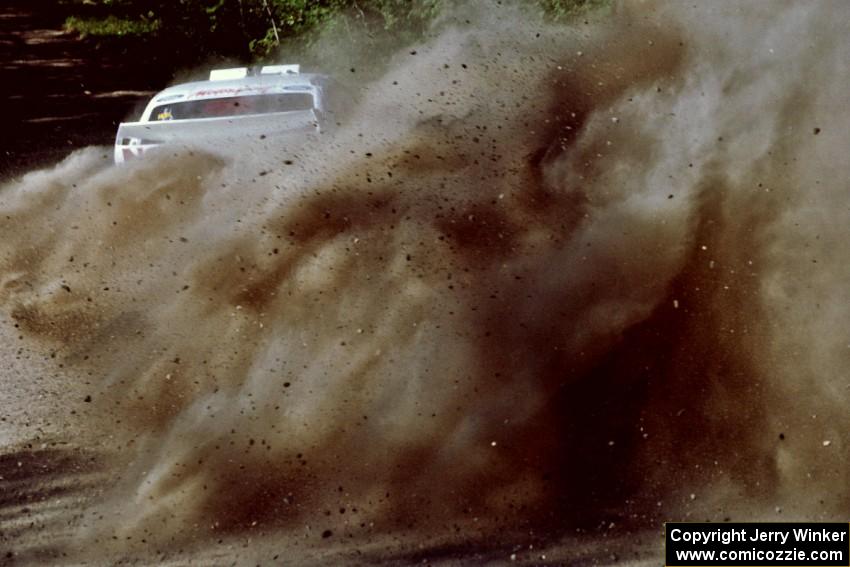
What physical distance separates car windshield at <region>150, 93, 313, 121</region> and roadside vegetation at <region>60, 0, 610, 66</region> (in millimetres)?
2289

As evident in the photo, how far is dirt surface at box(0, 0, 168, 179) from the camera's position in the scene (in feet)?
34.6

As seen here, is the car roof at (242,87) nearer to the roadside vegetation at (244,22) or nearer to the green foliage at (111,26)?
the roadside vegetation at (244,22)

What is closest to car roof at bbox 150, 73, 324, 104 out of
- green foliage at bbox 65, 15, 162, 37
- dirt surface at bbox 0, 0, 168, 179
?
dirt surface at bbox 0, 0, 168, 179

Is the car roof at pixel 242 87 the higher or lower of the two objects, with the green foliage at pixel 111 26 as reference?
lower

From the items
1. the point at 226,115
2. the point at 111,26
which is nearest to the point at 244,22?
the point at 111,26

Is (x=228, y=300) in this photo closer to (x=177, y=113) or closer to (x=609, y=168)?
(x=177, y=113)

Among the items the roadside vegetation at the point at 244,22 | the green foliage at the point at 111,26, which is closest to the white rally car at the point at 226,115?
the roadside vegetation at the point at 244,22

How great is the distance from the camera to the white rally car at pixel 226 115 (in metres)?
7.75

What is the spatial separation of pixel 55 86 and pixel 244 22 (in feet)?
11.8

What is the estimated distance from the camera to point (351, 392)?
22.4 feet

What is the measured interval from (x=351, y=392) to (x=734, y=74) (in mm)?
5797

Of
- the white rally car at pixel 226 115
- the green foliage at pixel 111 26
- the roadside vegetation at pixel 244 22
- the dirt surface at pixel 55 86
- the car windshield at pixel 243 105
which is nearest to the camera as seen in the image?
Answer: the white rally car at pixel 226 115

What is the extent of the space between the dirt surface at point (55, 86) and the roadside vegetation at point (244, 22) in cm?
37

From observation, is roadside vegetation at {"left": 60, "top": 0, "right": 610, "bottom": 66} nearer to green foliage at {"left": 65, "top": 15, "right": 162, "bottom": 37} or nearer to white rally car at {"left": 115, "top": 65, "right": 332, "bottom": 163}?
green foliage at {"left": 65, "top": 15, "right": 162, "bottom": 37}
